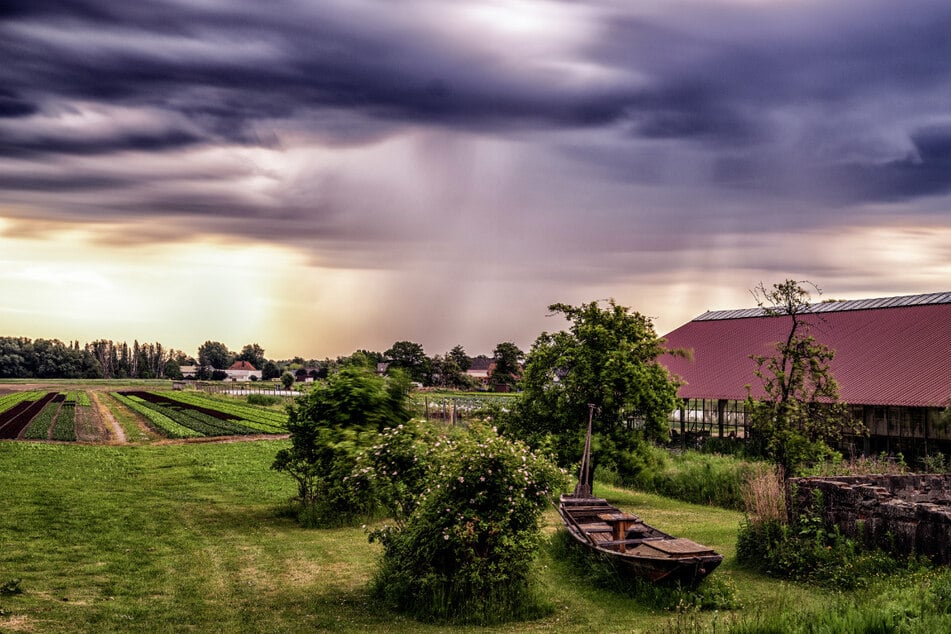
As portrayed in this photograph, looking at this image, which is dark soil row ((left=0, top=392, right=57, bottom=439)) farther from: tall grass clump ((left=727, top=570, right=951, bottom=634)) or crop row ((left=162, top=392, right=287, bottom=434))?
tall grass clump ((left=727, top=570, right=951, bottom=634))

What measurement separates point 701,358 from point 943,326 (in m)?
12.1

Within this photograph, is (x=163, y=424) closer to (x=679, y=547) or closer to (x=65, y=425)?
(x=65, y=425)

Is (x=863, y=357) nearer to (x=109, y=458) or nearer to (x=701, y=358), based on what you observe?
(x=701, y=358)

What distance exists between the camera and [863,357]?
3612 cm

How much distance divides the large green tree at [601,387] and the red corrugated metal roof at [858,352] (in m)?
4.91

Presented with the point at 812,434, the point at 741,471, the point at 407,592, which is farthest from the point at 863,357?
the point at 407,592

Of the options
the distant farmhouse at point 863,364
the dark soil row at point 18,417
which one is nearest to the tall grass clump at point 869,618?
the distant farmhouse at point 863,364

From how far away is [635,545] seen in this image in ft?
51.9

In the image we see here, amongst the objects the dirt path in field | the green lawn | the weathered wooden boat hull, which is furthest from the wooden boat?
the dirt path in field

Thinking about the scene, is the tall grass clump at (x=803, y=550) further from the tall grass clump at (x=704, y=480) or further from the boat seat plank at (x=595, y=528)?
the tall grass clump at (x=704, y=480)

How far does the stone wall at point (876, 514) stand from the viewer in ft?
46.0

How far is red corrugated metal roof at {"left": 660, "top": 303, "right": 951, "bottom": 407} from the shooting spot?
3188 cm

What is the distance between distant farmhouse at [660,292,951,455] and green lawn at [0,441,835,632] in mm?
10256

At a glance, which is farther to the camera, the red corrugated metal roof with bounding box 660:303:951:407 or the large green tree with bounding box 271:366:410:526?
the red corrugated metal roof with bounding box 660:303:951:407
